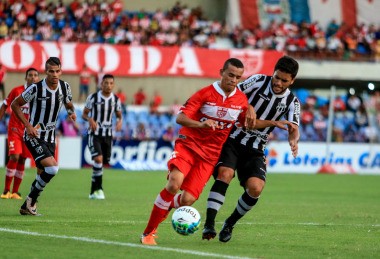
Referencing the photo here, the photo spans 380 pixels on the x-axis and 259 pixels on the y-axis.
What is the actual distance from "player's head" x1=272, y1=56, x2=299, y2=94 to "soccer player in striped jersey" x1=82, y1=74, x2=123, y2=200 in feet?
26.3

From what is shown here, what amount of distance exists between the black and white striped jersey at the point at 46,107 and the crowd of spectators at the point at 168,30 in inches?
928

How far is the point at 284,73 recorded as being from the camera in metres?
11.3

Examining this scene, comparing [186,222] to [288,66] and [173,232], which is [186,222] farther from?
[288,66]

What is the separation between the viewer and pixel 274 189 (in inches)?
992

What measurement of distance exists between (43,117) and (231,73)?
15.0ft

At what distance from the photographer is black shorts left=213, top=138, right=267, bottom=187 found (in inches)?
450

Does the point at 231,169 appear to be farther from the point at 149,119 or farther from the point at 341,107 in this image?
the point at 341,107

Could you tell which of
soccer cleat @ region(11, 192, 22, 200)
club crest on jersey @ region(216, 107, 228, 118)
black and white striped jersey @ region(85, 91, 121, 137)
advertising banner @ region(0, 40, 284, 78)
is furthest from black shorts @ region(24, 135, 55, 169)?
advertising banner @ region(0, 40, 284, 78)

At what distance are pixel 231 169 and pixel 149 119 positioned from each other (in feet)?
87.4

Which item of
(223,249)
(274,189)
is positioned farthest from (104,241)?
(274,189)

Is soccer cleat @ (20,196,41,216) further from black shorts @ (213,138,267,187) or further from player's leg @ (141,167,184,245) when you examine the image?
player's leg @ (141,167,184,245)

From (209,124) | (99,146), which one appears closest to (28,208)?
(209,124)

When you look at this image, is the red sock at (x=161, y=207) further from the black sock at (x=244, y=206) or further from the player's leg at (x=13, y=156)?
the player's leg at (x=13, y=156)

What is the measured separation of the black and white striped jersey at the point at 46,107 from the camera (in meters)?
14.3
